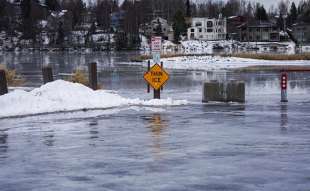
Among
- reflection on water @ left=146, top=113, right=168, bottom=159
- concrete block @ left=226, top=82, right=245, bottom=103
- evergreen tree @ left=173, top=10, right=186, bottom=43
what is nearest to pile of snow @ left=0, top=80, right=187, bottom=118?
concrete block @ left=226, top=82, right=245, bottom=103

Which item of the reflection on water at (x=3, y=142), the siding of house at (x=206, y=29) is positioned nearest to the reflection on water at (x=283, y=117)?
the reflection on water at (x=3, y=142)

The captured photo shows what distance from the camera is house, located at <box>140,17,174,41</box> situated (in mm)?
176012

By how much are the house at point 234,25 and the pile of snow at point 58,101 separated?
539ft

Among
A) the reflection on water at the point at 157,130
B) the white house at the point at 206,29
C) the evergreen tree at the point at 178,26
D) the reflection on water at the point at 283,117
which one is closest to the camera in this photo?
the reflection on water at the point at 157,130

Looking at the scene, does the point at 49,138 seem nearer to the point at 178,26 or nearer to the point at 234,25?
the point at 178,26

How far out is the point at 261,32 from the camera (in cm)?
17288

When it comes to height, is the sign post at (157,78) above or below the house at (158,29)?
below

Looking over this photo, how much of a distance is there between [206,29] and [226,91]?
15928cm

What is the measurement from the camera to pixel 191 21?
17825 centimetres

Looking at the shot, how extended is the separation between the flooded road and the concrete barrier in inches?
80.7

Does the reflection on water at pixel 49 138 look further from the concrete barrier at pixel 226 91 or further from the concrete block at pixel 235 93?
the concrete block at pixel 235 93

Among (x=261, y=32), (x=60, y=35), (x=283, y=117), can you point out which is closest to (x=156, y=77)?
(x=283, y=117)

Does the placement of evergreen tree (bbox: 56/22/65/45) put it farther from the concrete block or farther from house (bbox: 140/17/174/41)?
the concrete block

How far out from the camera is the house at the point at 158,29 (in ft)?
577
